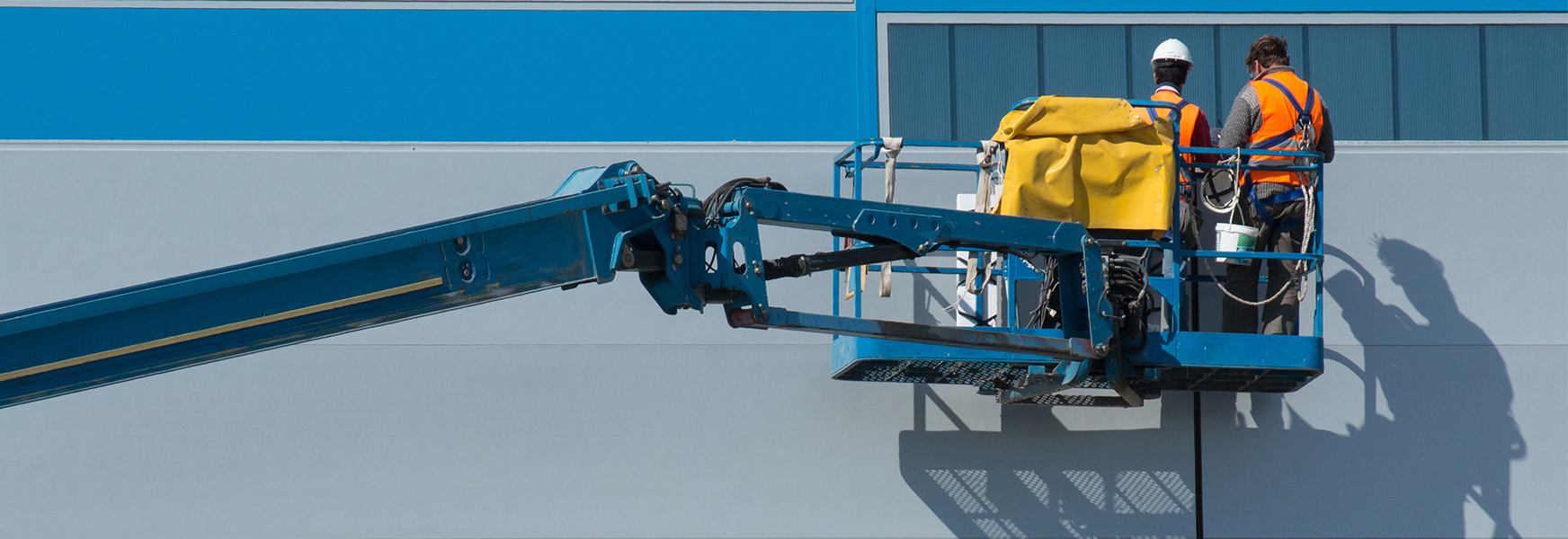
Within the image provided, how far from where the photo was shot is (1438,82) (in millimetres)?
8828

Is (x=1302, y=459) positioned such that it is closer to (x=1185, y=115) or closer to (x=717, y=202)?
(x=1185, y=115)

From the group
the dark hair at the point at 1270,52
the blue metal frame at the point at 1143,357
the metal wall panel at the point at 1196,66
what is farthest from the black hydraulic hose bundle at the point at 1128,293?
the metal wall panel at the point at 1196,66

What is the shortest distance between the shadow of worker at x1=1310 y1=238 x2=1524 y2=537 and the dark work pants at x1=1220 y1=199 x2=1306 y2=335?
3.24 ft

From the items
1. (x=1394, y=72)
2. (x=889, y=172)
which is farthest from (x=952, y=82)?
(x=1394, y=72)

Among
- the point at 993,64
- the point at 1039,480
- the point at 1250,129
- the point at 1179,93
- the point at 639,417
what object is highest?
the point at 993,64

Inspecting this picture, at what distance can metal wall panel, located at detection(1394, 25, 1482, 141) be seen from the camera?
8.78 metres

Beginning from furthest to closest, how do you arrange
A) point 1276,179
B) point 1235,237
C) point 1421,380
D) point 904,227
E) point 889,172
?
point 1421,380 < point 1276,179 < point 1235,237 < point 889,172 < point 904,227

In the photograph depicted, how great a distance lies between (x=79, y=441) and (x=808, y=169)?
4.37 meters

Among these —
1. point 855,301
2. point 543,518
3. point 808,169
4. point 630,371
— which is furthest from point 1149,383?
point 543,518

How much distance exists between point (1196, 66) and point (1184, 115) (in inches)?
64.9

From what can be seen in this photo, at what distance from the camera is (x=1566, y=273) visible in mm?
8133

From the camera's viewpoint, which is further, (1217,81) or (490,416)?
(1217,81)

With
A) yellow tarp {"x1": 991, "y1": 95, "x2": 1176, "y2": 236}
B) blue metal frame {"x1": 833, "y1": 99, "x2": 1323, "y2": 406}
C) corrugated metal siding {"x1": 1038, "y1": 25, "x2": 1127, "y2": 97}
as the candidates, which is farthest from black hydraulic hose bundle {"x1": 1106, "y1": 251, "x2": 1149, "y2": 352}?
corrugated metal siding {"x1": 1038, "y1": 25, "x2": 1127, "y2": 97}

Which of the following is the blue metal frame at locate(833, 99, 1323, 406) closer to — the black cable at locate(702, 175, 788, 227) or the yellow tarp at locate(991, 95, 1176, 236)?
the yellow tarp at locate(991, 95, 1176, 236)
